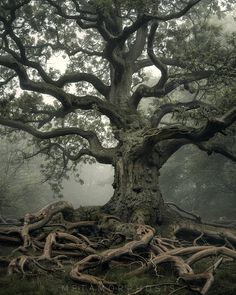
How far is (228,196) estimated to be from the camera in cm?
3116

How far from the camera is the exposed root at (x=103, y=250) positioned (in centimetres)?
651

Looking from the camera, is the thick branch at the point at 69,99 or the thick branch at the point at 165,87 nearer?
the thick branch at the point at 69,99

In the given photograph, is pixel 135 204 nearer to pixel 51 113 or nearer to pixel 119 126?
pixel 119 126

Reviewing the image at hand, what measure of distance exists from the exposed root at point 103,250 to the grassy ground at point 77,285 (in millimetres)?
156

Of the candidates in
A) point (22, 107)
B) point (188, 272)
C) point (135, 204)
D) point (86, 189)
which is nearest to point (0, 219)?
point (22, 107)

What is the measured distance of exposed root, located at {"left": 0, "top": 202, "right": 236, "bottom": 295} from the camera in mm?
6508

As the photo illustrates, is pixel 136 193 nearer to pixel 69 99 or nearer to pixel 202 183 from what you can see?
pixel 69 99

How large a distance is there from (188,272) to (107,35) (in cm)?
1123

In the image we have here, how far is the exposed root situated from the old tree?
0.09 feet

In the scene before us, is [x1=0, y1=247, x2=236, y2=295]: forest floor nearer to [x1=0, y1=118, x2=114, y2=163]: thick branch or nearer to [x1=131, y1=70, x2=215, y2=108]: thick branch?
[x1=0, y1=118, x2=114, y2=163]: thick branch

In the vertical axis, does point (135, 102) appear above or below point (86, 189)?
above

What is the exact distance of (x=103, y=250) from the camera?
30.7 feet

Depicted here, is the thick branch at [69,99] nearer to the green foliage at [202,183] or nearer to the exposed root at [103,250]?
the exposed root at [103,250]

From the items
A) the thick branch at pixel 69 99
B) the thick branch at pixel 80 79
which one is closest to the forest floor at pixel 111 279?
the thick branch at pixel 69 99
